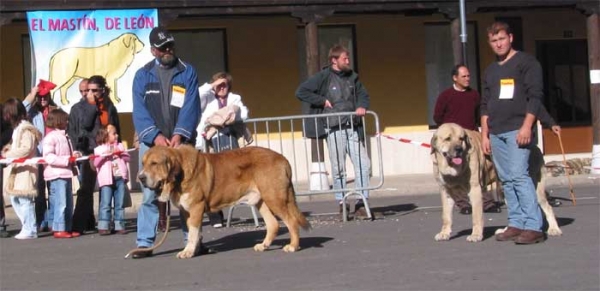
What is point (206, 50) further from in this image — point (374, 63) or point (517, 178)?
point (517, 178)

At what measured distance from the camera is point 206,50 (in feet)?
69.1

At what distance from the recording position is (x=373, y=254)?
962cm

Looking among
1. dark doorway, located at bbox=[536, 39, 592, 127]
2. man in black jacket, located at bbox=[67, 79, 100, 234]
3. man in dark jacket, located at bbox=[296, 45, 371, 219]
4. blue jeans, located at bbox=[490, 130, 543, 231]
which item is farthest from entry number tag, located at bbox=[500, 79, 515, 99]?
dark doorway, located at bbox=[536, 39, 592, 127]

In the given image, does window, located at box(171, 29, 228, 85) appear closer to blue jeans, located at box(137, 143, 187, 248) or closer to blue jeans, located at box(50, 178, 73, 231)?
blue jeans, located at box(50, 178, 73, 231)

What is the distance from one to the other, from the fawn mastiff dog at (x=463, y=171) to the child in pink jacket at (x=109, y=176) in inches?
154

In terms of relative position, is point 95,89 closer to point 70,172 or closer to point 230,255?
point 70,172

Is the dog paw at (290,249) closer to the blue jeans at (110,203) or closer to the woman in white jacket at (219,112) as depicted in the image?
the woman in white jacket at (219,112)

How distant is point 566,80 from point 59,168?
46.0ft

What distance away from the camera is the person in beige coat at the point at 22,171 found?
40.0 feet

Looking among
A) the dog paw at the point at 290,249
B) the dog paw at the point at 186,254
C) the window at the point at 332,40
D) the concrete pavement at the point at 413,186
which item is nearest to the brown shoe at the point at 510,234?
the dog paw at the point at 290,249

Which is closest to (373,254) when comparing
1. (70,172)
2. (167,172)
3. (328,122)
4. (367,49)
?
(167,172)

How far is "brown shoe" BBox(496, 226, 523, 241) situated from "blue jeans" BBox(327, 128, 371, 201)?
2.90 metres

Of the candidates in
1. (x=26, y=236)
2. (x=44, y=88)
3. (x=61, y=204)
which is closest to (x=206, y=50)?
(x=44, y=88)

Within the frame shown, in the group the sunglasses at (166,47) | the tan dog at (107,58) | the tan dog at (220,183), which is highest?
the tan dog at (107,58)
